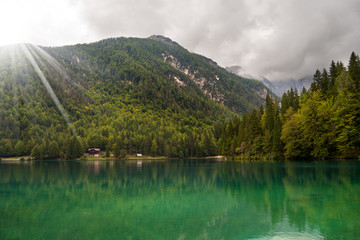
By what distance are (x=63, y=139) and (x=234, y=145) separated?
338 feet

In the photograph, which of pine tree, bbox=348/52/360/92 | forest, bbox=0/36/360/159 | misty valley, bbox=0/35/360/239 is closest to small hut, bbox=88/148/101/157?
forest, bbox=0/36/360/159

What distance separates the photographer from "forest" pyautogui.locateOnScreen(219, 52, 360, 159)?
50.3 meters

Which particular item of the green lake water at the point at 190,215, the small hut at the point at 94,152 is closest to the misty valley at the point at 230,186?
the green lake water at the point at 190,215

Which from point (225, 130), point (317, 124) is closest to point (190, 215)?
point (317, 124)

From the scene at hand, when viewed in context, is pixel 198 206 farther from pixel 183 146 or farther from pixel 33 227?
pixel 183 146

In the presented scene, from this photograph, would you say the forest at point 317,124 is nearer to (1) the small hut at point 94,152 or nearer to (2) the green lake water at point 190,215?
(2) the green lake water at point 190,215

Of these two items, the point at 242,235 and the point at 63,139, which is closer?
the point at 242,235

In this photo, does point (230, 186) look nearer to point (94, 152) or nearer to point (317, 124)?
point (317, 124)

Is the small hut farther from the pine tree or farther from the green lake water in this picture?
the green lake water

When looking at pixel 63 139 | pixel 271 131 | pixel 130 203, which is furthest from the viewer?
pixel 63 139

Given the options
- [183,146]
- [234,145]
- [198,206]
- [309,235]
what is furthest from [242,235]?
[183,146]

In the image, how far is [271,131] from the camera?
7538 centimetres

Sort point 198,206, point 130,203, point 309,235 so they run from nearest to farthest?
point 309,235 < point 198,206 < point 130,203

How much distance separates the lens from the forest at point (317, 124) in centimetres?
5034
